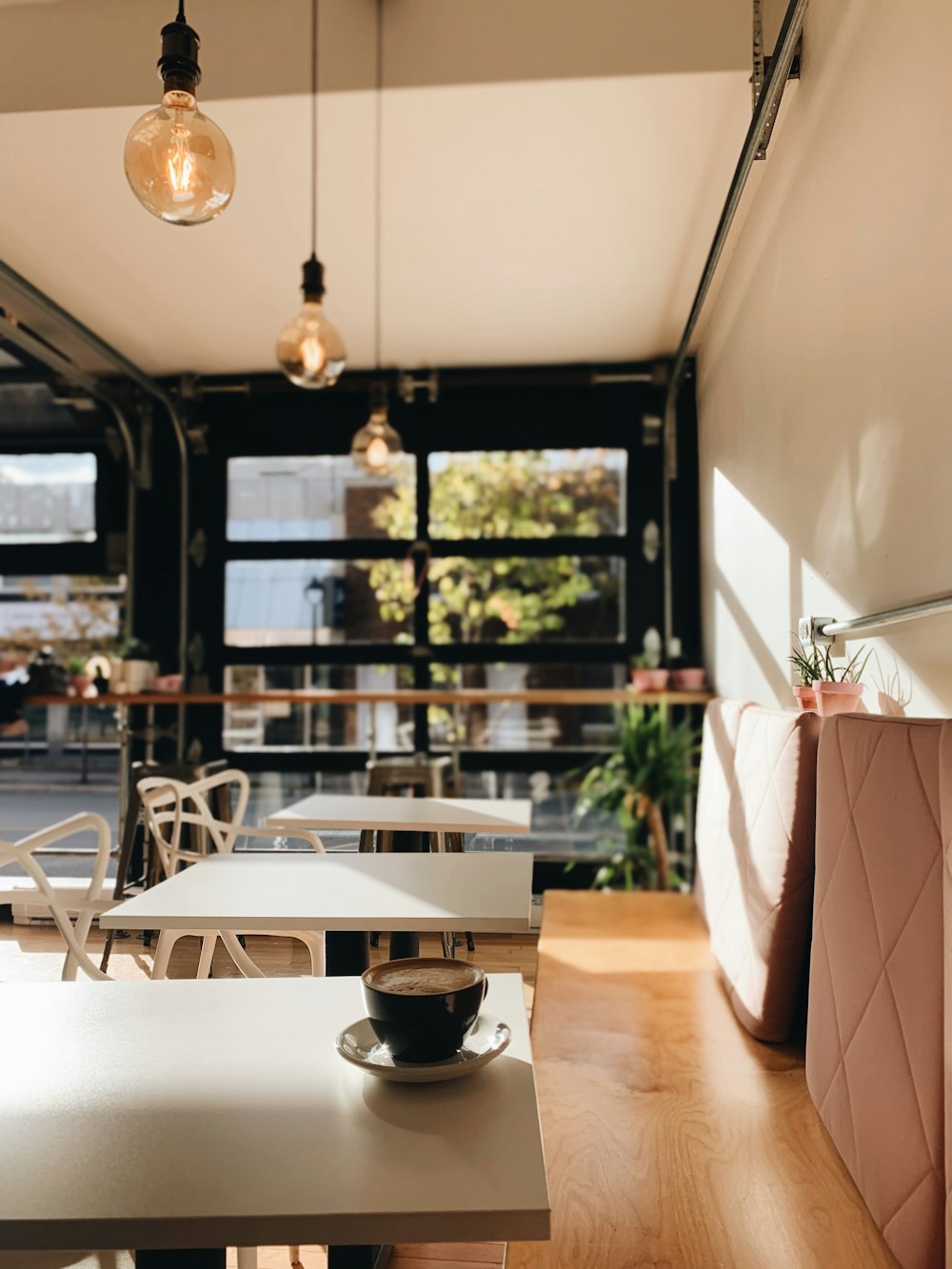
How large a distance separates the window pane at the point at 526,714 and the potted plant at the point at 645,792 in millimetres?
417

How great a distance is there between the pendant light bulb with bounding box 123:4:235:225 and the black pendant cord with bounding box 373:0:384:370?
4.68 ft

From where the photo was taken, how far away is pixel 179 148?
5.10ft

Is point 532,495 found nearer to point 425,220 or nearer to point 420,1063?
point 425,220

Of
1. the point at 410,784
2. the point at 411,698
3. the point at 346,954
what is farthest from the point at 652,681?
the point at 346,954

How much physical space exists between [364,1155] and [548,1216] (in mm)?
131

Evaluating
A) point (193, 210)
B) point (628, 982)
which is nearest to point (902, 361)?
point (193, 210)

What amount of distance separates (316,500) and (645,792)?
84.9 inches

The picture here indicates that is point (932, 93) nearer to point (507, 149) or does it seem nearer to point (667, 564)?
point (507, 149)

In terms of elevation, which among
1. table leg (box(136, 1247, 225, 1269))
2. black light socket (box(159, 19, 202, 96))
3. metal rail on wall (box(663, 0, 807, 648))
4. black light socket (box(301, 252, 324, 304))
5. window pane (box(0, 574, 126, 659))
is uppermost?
metal rail on wall (box(663, 0, 807, 648))

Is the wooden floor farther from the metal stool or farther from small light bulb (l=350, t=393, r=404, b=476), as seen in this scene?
small light bulb (l=350, t=393, r=404, b=476)

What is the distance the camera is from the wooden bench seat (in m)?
1.41

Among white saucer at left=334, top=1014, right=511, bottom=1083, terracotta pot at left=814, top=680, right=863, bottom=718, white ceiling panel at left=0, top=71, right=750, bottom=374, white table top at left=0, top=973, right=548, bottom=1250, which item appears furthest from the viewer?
white ceiling panel at left=0, top=71, right=750, bottom=374

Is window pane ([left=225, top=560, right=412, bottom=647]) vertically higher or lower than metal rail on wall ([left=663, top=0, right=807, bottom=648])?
lower

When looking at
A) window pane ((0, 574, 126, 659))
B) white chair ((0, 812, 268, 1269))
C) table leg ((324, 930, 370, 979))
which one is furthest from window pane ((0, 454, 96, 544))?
table leg ((324, 930, 370, 979))
